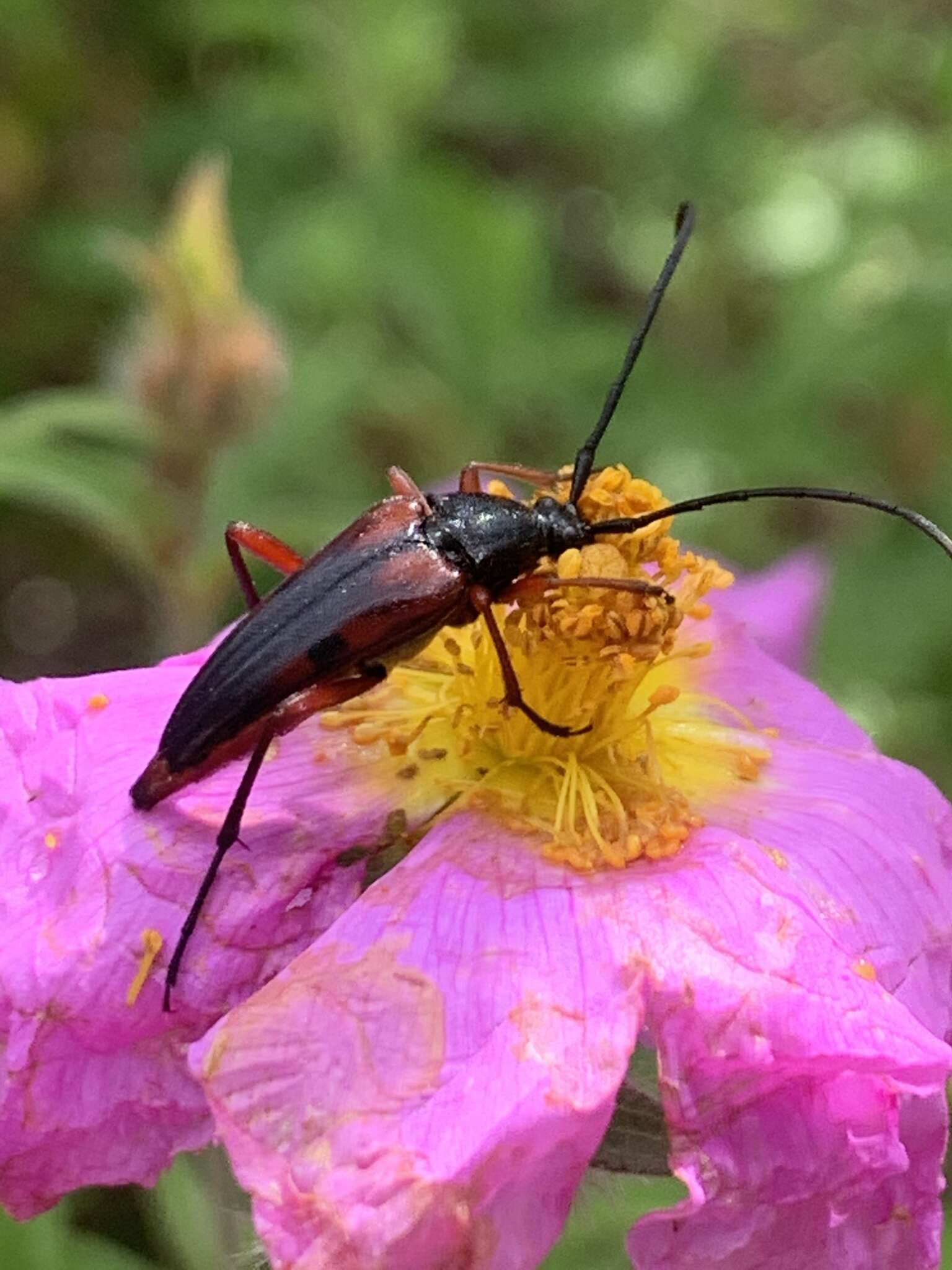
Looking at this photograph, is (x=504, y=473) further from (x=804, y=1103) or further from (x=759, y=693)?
(x=804, y=1103)

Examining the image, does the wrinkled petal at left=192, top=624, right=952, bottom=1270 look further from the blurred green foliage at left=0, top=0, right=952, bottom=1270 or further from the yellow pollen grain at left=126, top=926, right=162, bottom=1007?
the blurred green foliage at left=0, top=0, right=952, bottom=1270

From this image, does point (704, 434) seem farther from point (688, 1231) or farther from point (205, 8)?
point (688, 1231)

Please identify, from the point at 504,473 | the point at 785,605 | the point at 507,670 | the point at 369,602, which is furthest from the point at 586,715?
the point at 785,605

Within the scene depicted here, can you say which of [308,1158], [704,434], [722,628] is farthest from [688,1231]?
[704,434]

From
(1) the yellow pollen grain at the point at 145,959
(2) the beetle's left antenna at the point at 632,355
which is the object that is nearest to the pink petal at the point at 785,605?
(2) the beetle's left antenna at the point at 632,355

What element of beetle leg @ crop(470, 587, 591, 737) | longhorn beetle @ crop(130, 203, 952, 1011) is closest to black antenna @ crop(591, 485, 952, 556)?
longhorn beetle @ crop(130, 203, 952, 1011)

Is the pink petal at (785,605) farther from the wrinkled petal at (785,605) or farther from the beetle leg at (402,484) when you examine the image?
the beetle leg at (402,484)
